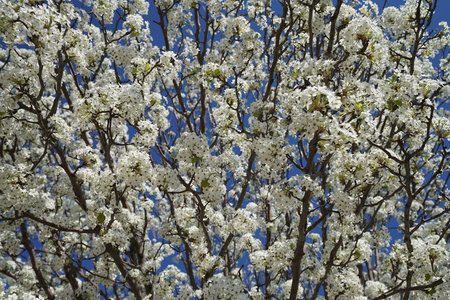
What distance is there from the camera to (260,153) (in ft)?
17.6

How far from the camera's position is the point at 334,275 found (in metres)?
6.90

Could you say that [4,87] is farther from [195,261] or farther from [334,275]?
[334,275]

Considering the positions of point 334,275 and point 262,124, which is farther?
point 334,275

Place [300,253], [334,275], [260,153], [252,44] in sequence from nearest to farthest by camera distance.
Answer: [260,153] < [300,253] < [334,275] < [252,44]

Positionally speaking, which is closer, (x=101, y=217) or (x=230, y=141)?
(x=101, y=217)

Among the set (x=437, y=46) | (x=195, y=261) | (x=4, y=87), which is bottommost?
(x=195, y=261)

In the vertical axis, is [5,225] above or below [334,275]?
above

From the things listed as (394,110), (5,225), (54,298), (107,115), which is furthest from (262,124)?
(54,298)

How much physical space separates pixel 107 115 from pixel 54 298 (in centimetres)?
487

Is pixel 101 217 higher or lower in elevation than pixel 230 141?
lower

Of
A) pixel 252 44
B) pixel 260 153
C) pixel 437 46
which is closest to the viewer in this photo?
pixel 260 153

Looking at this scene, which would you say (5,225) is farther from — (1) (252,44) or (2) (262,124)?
(1) (252,44)

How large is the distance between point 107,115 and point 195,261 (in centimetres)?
317

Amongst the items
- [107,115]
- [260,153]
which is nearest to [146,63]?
[107,115]
